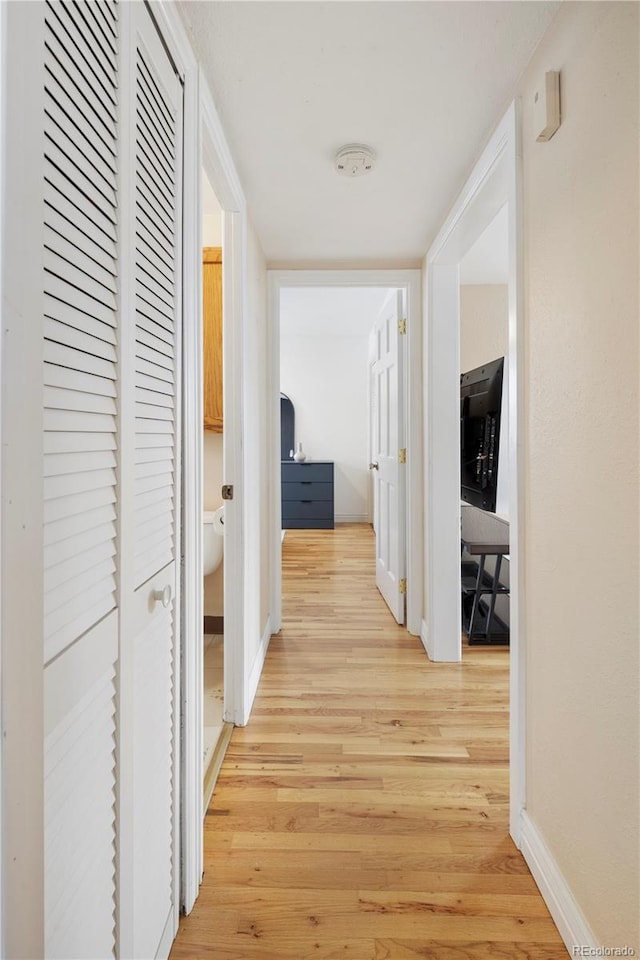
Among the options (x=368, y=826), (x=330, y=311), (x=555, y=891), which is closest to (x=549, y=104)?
(x=555, y=891)

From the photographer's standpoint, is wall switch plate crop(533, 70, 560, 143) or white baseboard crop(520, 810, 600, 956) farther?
wall switch plate crop(533, 70, 560, 143)

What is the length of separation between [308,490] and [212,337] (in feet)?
13.3

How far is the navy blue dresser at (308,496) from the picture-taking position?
6730 mm

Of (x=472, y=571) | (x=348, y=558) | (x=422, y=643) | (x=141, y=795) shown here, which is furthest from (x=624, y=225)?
(x=348, y=558)

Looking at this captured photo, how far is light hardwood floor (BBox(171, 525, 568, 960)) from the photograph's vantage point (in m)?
1.22

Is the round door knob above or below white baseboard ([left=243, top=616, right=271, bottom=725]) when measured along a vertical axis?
above

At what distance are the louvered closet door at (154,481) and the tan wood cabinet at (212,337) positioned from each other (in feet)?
5.00

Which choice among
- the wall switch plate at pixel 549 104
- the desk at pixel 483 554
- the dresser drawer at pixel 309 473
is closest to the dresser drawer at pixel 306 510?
the dresser drawer at pixel 309 473

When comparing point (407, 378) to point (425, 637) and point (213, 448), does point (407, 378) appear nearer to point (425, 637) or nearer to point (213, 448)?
point (213, 448)

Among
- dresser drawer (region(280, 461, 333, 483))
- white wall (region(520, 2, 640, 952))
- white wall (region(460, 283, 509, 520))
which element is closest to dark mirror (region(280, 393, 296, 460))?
dresser drawer (region(280, 461, 333, 483))

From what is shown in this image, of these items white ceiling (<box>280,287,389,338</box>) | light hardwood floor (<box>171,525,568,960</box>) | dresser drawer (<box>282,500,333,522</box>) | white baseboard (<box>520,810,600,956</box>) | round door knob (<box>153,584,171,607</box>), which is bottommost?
light hardwood floor (<box>171,525,568,960</box>)

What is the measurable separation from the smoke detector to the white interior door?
1.27 metres

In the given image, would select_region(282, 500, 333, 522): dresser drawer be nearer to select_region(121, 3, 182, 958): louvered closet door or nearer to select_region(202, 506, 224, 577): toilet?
select_region(202, 506, 224, 577): toilet

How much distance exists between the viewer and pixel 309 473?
6.75 metres
